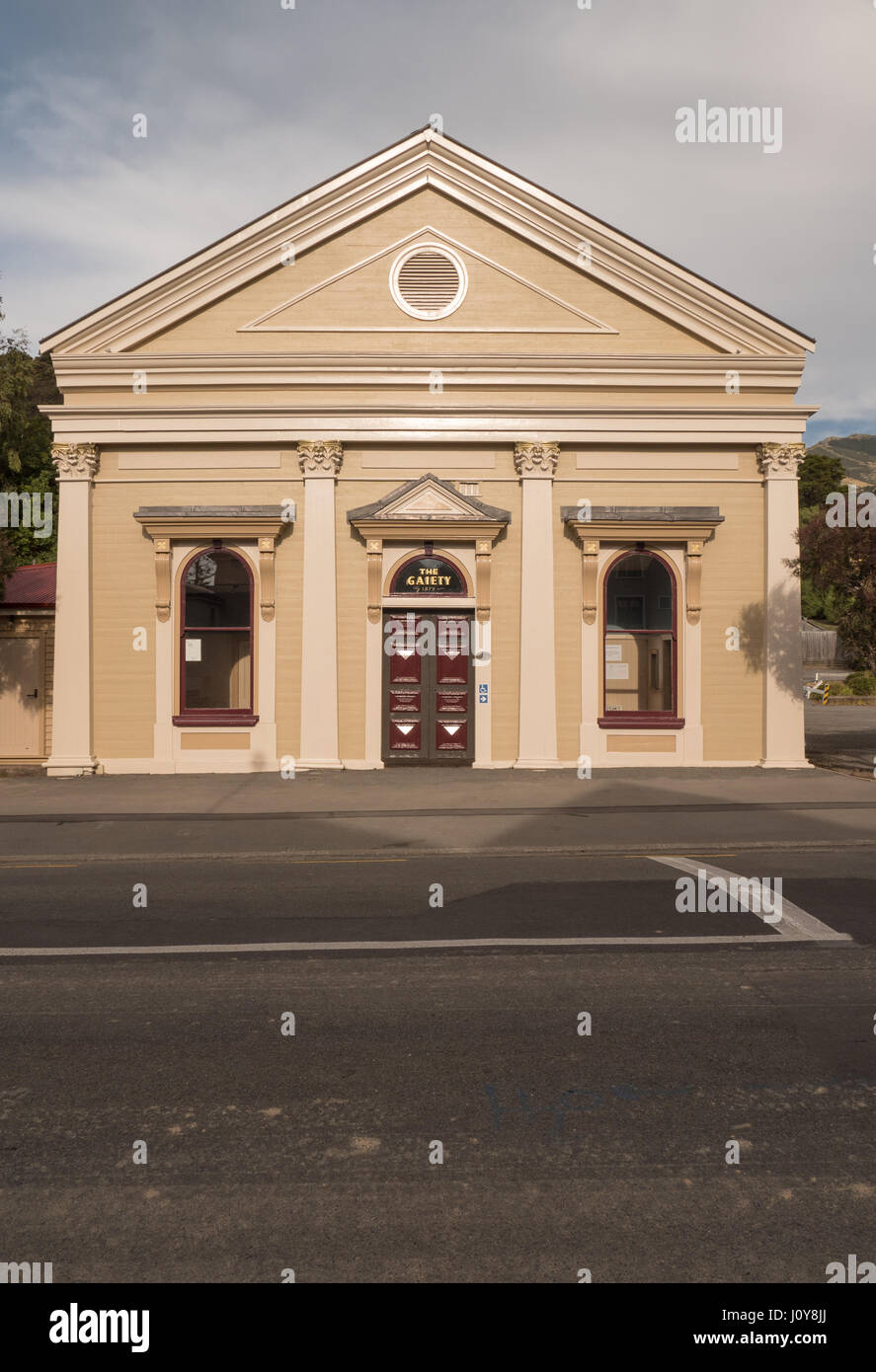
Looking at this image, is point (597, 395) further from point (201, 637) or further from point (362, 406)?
point (201, 637)

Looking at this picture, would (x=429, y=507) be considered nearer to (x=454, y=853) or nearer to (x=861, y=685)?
(x=454, y=853)

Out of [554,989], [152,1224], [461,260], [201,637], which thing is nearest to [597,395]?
[461,260]

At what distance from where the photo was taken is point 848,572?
15.2m

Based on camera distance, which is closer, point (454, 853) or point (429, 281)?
point (454, 853)

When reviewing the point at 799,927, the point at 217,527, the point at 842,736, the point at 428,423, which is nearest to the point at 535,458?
the point at 428,423

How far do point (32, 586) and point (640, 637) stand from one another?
11.4 meters

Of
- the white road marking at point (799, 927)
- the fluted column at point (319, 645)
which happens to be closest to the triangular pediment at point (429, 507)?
the fluted column at point (319, 645)

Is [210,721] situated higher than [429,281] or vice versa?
[429,281]

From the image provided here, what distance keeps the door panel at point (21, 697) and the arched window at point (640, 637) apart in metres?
10.1

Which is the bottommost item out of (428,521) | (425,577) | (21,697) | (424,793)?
(424,793)

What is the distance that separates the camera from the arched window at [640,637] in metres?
17.1

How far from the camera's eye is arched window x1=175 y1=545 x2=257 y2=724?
16.9 meters

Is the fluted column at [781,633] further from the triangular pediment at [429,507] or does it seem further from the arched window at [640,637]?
the triangular pediment at [429,507]

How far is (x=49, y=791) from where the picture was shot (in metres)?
14.8
